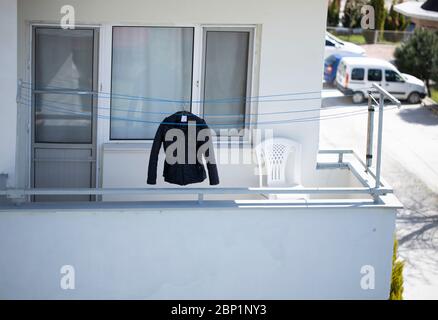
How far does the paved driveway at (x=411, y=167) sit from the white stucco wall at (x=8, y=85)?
5.08 meters

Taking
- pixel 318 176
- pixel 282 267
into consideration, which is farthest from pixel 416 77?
pixel 282 267

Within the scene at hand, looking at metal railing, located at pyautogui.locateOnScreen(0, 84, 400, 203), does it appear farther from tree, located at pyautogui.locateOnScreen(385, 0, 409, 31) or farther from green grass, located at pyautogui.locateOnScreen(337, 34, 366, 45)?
green grass, located at pyautogui.locateOnScreen(337, 34, 366, 45)

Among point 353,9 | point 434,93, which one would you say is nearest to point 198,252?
point 353,9

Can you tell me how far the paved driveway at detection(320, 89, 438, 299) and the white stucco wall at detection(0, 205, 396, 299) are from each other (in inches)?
132

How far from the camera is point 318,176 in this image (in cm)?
1028

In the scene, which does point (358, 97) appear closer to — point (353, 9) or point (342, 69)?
point (342, 69)

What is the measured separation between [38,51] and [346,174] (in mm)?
3862

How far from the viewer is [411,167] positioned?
19.8 meters

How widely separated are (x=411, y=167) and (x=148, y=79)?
11.1 m

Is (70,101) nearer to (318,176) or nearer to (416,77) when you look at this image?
(318,176)

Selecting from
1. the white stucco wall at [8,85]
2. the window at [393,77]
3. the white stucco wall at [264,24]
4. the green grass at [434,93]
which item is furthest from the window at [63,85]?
the green grass at [434,93]

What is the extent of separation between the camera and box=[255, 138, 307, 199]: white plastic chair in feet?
32.8

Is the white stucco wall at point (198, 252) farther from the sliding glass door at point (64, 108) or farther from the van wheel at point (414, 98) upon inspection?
the van wheel at point (414, 98)

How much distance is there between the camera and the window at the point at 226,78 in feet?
32.9
